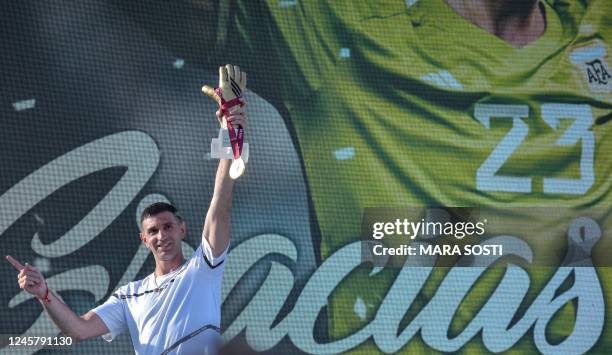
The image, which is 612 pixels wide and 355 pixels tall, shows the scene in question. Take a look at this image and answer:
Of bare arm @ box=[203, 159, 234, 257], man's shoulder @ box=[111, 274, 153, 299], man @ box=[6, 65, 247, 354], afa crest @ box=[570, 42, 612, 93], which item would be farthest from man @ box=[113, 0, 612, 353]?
bare arm @ box=[203, 159, 234, 257]

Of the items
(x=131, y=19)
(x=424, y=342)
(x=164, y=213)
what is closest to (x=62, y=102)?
(x=131, y=19)

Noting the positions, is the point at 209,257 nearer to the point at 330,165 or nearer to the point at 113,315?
the point at 113,315

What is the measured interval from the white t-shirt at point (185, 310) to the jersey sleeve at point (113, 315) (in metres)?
0.12

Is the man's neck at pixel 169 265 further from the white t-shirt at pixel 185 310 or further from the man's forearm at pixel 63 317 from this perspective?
the man's forearm at pixel 63 317

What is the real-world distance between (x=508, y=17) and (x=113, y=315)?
414 centimetres

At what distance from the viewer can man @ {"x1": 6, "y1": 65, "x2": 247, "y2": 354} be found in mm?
2844

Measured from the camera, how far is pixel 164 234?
2.96 metres

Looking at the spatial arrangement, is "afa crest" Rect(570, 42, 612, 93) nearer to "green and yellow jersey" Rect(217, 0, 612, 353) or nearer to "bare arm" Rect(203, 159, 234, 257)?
"green and yellow jersey" Rect(217, 0, 612, 353)

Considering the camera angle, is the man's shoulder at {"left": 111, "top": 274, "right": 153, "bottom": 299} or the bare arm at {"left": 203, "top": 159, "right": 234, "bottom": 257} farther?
the man's shoulder at {"left": 111, "top": 274, "right": 153, "bottom": 299}
